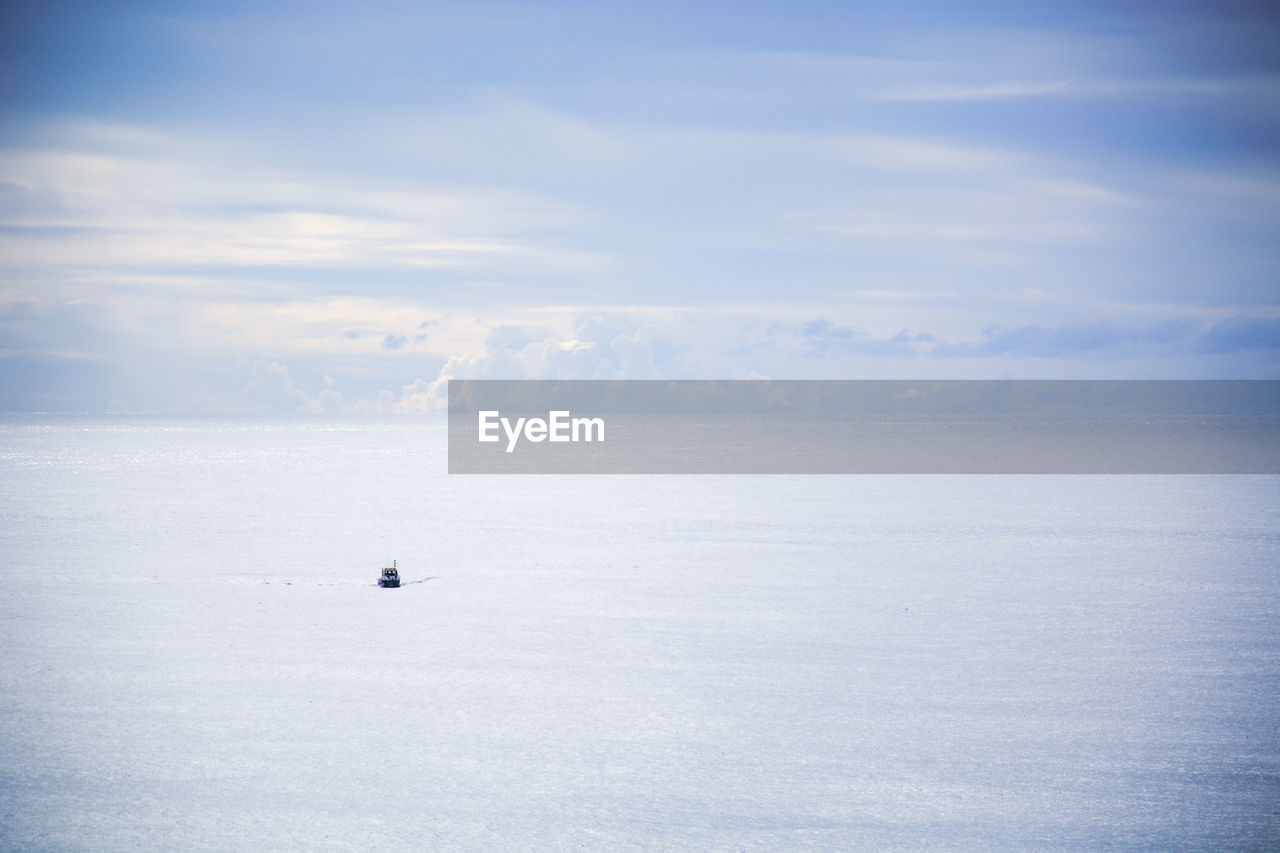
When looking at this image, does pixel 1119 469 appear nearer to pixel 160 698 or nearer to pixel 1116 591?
pixel 1116 591

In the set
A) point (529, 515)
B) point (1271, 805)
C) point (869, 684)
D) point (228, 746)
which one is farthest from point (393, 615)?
point (529, 515)

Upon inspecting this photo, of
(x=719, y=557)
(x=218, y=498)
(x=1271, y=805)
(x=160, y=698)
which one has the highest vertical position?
(x=218, y=498)

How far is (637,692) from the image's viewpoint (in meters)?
12.0

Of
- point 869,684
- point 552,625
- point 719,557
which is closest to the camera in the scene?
point 869,684

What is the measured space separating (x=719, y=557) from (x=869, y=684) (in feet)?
35.4

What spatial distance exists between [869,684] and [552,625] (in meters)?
5.28

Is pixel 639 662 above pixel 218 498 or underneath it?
underneath

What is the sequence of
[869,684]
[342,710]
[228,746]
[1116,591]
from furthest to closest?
[1116,591] → [869,684] → [342,710] → [228,746]

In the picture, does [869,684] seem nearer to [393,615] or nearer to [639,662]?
[639,662]

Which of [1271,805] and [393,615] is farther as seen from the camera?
[393,615]

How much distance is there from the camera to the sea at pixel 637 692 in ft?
27.8

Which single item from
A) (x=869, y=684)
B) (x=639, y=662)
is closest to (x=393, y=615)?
(x=639, y=662)

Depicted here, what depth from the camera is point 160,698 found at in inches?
458

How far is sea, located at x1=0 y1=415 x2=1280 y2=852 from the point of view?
8.46 meters
